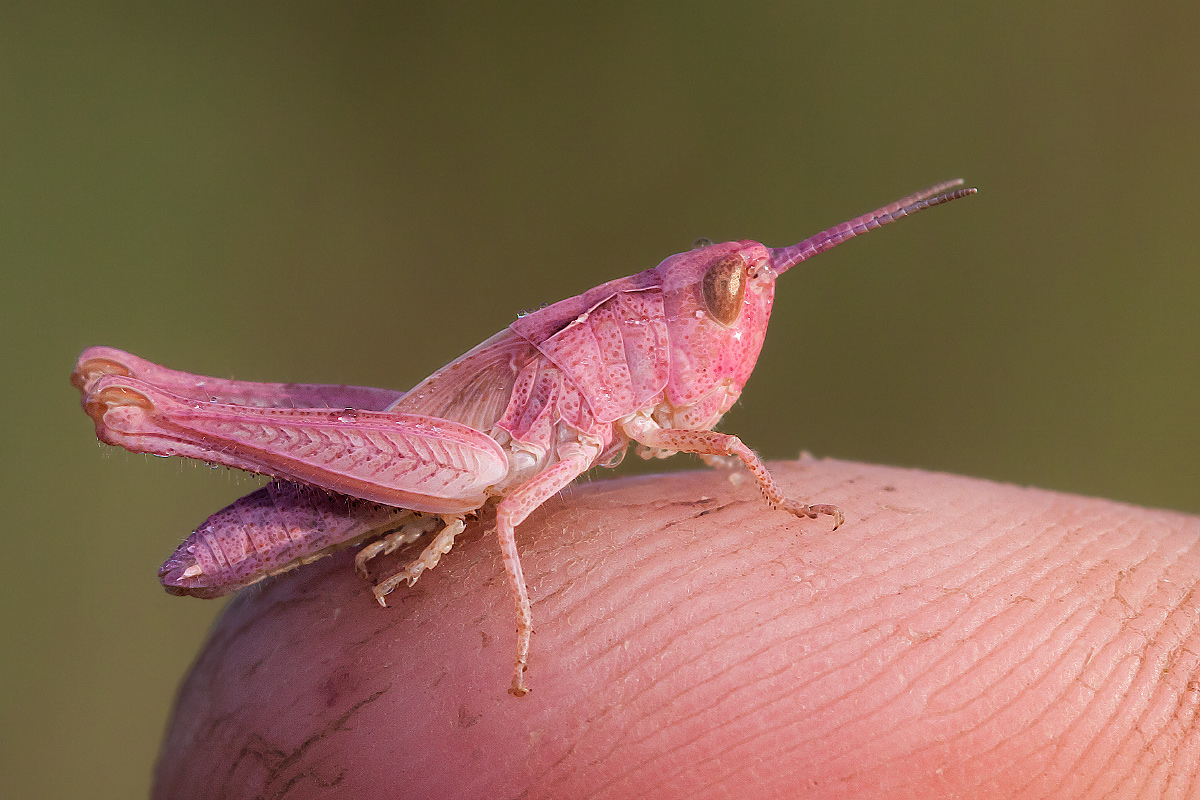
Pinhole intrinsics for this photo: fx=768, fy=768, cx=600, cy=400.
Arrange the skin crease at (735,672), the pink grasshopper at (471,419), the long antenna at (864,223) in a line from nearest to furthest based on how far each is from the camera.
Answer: the skin crease at (735,672), the pink grasshopper at (471,419), the long antenna at (864,223)

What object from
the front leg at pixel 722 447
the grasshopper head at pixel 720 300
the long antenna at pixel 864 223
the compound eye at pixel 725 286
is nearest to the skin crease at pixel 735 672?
the front leg at pixel 722 447

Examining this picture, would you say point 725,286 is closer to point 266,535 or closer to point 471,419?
point 471,419

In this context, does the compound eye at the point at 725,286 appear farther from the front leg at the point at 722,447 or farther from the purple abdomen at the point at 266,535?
the purple abdomen at the point at 266,535

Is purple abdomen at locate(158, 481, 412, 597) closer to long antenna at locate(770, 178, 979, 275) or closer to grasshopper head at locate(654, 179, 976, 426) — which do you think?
grasshopper head at locate(654, 179, 976, 426)

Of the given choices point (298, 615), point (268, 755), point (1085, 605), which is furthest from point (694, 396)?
point (268, 755)

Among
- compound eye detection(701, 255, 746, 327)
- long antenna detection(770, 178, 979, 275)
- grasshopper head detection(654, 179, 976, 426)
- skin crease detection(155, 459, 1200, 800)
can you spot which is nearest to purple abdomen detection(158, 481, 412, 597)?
skin crease detection(155, 459, 1200, 800)

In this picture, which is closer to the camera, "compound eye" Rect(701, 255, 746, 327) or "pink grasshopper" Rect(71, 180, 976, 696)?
"pink grasshopper" Rect(71, 180, 976, 696)

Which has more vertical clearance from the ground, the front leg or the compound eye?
the compound eye
